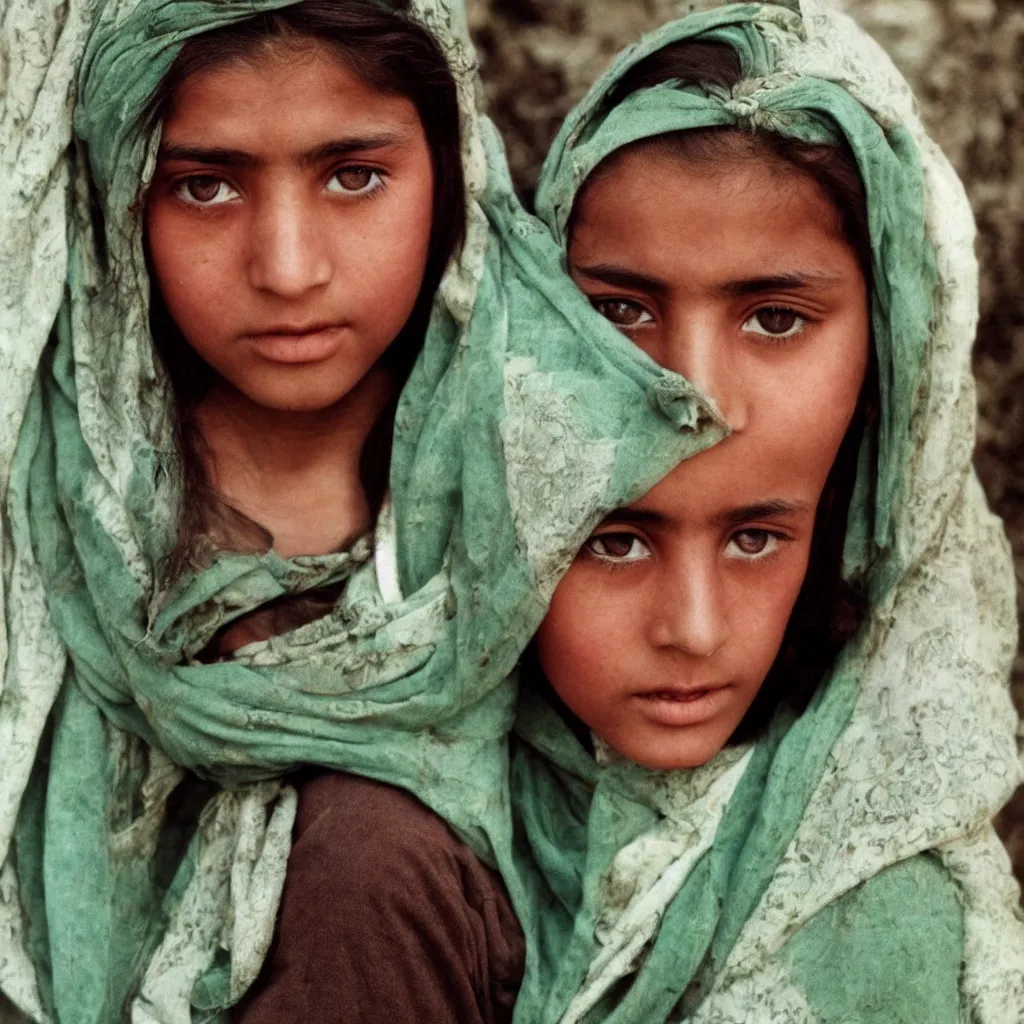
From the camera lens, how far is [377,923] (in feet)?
7.18

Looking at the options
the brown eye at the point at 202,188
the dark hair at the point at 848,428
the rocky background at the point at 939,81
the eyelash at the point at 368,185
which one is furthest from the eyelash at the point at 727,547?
the rocky background at the point at 939,81

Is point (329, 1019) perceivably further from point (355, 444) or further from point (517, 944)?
point (355, 444)

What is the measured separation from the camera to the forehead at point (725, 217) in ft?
7.25

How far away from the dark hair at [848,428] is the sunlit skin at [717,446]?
2 centimetres

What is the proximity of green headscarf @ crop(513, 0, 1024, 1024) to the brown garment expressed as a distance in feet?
0.35

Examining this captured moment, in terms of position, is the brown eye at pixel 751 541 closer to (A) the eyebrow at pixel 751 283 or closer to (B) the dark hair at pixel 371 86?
(A) the eyebrow at pixel 751 283

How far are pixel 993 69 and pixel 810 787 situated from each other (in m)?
1.14

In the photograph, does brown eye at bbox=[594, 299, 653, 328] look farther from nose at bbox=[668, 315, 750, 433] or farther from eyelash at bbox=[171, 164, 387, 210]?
eyelash at bbox=[171, 164, 387, 210]

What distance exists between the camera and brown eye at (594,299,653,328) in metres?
2.29

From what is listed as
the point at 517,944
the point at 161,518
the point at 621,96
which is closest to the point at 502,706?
the point at 517,944

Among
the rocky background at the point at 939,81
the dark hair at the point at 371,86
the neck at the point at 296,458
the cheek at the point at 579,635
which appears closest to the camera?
the dark hair at the point at 371,86

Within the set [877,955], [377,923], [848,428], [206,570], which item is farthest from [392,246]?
[877,955]

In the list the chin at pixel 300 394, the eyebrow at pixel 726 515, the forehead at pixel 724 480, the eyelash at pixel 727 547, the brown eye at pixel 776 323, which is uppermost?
the brown eye at pixel 776 323

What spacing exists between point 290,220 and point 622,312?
0.38m
